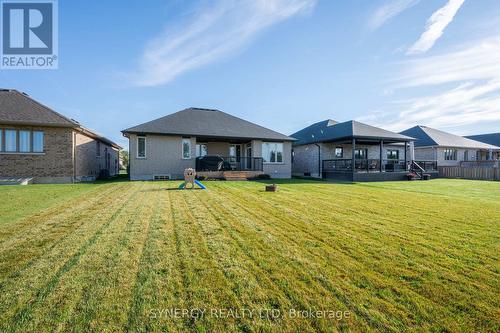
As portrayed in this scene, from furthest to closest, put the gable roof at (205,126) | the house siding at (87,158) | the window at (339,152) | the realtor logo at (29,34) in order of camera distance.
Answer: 1. the window at (339,152)
2. the gable roof at (205,126)
3. the house siding at (87,158)
4. the realtor logo at (29,34)

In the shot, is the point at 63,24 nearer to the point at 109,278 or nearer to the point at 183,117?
the point at 183,117

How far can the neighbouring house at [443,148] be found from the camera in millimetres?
27547

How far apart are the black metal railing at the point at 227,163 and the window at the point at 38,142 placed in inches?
368

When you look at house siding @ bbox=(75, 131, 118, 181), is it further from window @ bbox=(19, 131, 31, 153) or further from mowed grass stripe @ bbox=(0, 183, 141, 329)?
mowed grass stripe @ bbox=(0, 183, 141, 329)

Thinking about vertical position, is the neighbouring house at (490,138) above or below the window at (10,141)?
above

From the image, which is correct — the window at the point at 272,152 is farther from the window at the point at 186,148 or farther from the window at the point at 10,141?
the window at the point at 10,141

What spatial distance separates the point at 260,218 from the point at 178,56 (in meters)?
12.8

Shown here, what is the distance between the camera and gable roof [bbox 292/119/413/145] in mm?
18844

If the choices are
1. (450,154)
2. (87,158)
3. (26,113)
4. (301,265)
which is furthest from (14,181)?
(450,154)

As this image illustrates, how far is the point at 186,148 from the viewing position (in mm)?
17609

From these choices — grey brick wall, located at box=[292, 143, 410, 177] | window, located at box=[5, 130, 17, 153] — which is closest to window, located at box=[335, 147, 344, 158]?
grey brick wall, located at box=[292, 143, 410, 177]

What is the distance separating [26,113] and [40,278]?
16.2 meters

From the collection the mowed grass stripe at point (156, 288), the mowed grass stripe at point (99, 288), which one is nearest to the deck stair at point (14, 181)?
the mowed grass stripe at point (99, 288)

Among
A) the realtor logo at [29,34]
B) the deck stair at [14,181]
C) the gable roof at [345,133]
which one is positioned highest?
the realtor logo at [29,34]
